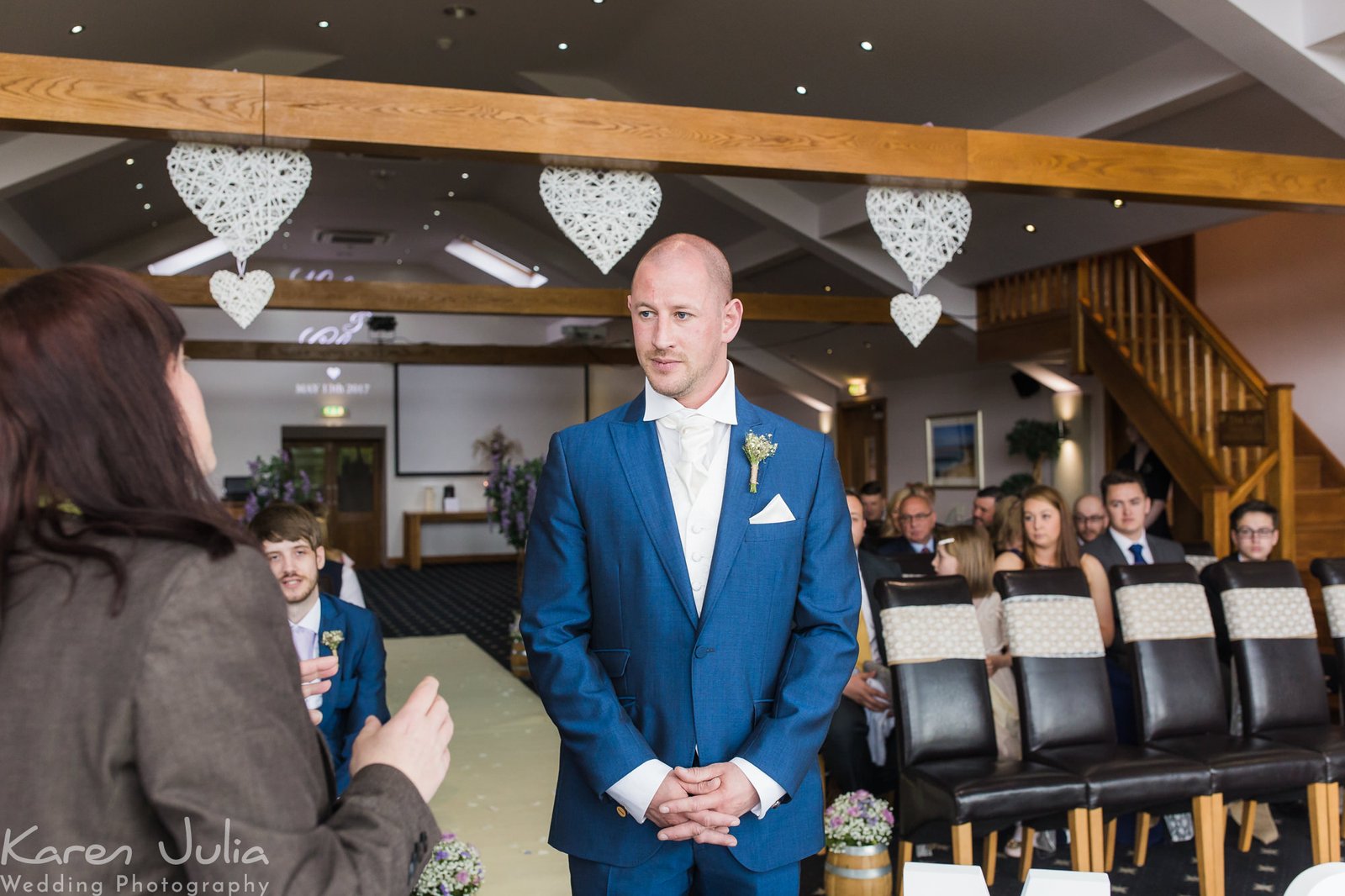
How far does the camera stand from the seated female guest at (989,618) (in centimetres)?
405

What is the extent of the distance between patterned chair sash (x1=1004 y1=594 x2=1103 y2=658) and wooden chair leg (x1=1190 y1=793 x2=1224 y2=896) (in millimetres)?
580

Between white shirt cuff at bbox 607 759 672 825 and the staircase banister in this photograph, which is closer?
white shirt cuff at bbox 607 759 672 825

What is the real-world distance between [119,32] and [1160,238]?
289 inches

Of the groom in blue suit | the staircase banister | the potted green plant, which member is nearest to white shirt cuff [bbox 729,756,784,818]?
the groom in blue suit

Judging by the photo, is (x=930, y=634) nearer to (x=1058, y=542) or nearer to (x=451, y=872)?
(x=1058, y=542)

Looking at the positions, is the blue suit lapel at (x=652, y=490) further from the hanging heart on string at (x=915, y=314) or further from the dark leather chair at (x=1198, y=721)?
the hanging heart on string at (x=915, y=314)

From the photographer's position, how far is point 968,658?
3635 millimetres

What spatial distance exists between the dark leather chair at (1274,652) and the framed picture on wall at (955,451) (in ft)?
28.0

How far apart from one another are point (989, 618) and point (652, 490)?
2.86 m

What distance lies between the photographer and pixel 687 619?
1850mm

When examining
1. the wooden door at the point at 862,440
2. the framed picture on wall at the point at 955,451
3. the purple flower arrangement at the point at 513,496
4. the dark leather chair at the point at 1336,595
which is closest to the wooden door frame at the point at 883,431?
the wooden door at the point at 862,440

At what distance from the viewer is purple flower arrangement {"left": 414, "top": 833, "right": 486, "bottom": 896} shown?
2756mm

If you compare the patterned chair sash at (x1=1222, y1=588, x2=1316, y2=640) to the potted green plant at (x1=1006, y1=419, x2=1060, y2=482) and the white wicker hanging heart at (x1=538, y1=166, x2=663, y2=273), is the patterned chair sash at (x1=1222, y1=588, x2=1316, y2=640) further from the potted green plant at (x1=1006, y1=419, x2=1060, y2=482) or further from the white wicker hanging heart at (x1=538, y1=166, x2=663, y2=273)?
the potted green plant at (x1=1006, y1=419, x2=1060, y2=482)

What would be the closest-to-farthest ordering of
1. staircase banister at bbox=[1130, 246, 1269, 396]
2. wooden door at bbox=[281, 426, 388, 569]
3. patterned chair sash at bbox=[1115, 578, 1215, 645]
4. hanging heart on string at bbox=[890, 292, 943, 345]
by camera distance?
patterned chair sash at bbox=[1115, 578, 1215, 645] < hanging heart on string at bbox=[890, 292, 943, 345] < staircase banister at bbox=[1130, 246, 1269, 396] < wooden door at bbox=[281, 426, 388, 569]
